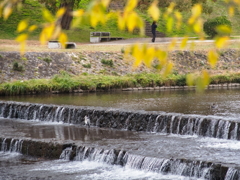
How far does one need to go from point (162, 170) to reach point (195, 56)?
25357 millimetres

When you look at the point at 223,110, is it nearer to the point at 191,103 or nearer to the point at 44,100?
the point at 191,103

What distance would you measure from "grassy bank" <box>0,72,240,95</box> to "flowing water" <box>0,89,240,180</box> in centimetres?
234

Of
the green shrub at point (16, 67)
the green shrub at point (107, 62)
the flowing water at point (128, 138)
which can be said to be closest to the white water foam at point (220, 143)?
the flowing water at point (128, 138)

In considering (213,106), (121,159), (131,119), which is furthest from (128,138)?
(213,106)

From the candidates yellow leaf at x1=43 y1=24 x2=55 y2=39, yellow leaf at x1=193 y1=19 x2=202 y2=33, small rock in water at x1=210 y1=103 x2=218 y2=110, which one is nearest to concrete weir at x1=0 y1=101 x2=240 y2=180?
small rock in water at x1=210 y1=103 x2=218 y2=110

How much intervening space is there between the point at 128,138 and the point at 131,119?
7.51ft

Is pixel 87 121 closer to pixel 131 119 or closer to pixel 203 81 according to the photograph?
pixel 131 119

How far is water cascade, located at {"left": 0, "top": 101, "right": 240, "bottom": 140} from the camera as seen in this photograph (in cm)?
1717

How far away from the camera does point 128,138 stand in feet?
55.4

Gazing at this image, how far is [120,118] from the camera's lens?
63.5 ft

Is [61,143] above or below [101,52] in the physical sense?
below

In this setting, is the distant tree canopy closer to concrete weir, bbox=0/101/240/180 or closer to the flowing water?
the flowing water

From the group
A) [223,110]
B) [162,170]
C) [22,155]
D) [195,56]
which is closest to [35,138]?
[22,155]

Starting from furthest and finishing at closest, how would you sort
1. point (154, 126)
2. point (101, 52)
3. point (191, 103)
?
point (101, 52) → point (191, 103) → point (154, 126)
